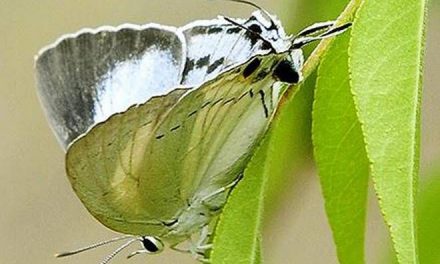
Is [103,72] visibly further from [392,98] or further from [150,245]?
[392,98]

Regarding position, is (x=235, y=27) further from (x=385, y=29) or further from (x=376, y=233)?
(x=376, y=233)

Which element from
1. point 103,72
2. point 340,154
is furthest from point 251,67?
point 103,72

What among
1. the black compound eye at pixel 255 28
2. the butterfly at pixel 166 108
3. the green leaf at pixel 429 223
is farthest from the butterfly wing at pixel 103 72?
the green leaf at pixel 429 223

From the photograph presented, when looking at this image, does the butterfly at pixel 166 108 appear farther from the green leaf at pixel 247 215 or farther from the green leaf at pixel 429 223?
the green leaf at pixel 429 223

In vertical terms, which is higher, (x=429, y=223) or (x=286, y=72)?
(x=286, y=72)

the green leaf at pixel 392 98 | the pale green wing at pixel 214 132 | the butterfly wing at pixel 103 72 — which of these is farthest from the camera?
the butterfly wing at pixel 103 72

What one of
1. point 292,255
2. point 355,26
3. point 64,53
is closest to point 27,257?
point 292,255
